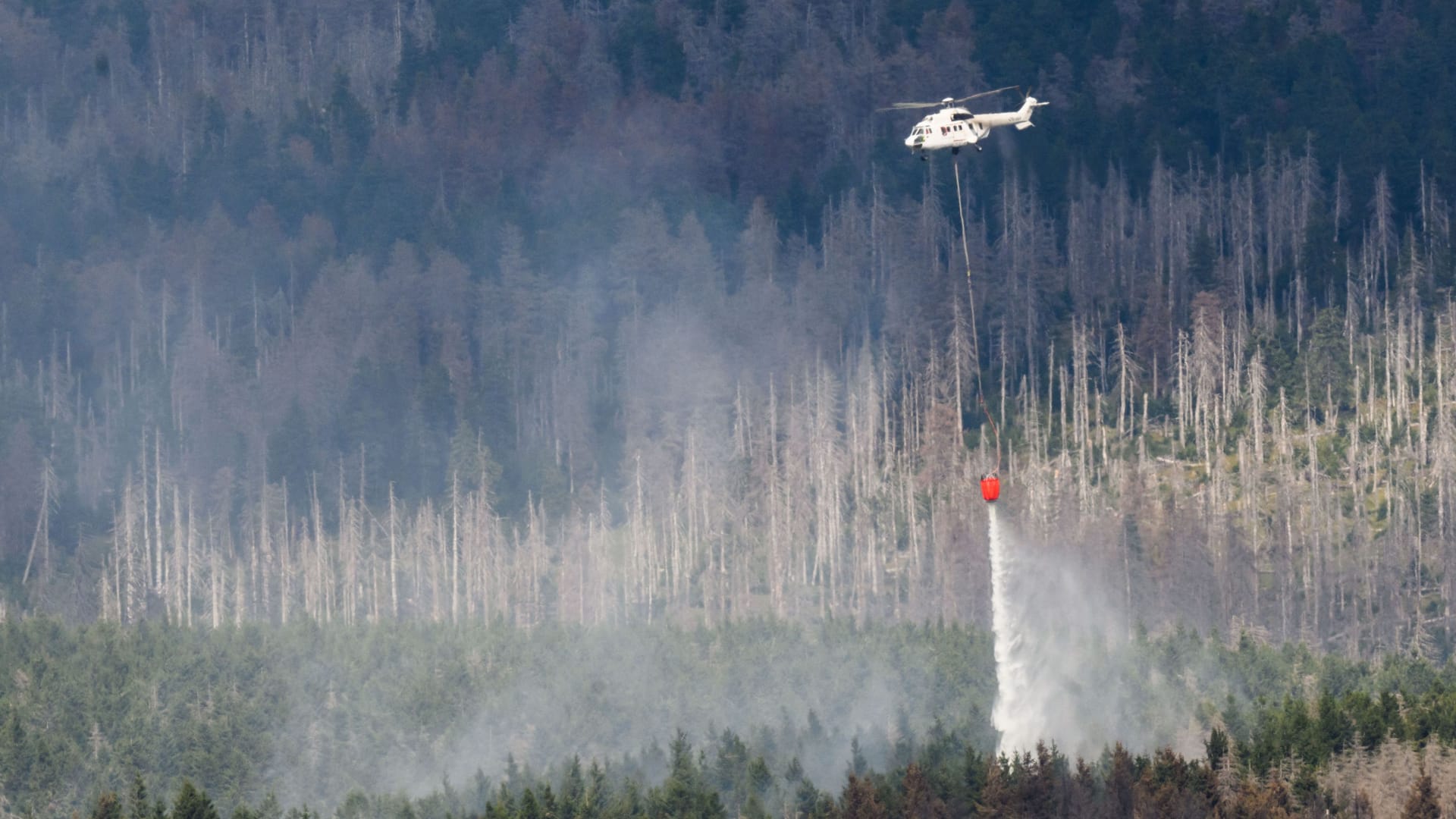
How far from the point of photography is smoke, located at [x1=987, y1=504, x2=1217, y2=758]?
143 m

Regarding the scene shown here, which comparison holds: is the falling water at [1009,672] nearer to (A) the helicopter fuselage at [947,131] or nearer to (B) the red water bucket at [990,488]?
(B) the red water bucket at [990,488]

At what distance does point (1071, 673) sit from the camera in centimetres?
15238

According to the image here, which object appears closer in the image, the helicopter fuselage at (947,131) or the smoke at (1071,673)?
the helicopter fuselage at (947,131)

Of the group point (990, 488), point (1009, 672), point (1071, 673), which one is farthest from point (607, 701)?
point (990, 488)

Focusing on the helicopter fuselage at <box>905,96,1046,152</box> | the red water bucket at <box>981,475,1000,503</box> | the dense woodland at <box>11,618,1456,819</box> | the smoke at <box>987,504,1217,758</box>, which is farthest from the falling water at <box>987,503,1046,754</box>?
the helicopter fuselage at <box>905,96,1046,152</box>

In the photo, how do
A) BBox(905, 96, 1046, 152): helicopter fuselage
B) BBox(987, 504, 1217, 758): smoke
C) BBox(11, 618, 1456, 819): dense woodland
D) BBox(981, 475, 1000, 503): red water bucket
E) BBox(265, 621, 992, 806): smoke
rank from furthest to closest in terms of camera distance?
BBox(265, 621, 992, 806): smoke
BBox(987, 504, 1217, 758): smoke
BBox(11, 618, 1456, 819): dense woodland
BBox(905, 96, 1046, 152): helicopter fuselage
BBox(981, 475, 1000, 503): red water bucket

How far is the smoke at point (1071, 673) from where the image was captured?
143m

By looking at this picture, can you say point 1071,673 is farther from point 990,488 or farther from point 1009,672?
point 990,488

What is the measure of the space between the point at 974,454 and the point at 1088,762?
5983 centimetres

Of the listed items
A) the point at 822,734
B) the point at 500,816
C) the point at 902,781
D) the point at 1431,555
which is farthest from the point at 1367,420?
the point at 500,816

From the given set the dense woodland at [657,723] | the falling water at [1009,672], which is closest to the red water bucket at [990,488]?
the dense woodland at [657,723]

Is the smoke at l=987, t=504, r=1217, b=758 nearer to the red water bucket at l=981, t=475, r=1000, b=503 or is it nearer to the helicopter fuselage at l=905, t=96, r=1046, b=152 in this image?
the red water bucket at l=981, t=475, r=1000, b=503

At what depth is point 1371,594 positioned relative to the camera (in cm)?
16925

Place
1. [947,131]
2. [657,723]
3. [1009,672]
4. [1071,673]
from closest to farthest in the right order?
[947,131] < [1071,673] < [1009,672] < [657,723]
